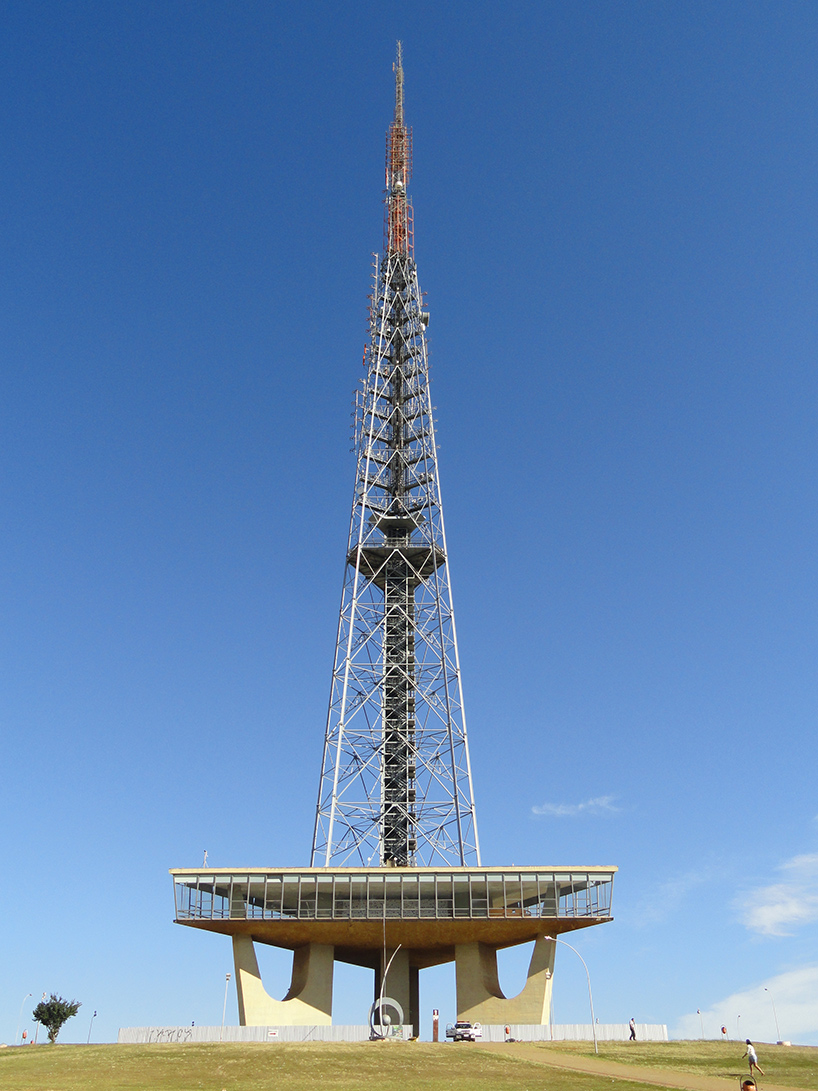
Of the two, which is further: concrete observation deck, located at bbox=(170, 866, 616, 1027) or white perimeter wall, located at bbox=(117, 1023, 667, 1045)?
concrete observation deck, located at bbox=(170, 866, 616, 1027)

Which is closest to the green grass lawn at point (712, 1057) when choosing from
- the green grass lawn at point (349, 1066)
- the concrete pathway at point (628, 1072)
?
the green grass lawn at point (349, 1066)

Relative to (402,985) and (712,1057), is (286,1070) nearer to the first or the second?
(712,1057)

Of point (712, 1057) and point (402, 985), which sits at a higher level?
point (402, 985)

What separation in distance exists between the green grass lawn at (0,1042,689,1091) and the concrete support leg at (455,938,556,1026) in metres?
12.6

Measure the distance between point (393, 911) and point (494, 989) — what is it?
9.05m

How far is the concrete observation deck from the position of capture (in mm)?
62562

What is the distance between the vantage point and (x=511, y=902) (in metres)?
64.5

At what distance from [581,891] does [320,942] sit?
18013 mm

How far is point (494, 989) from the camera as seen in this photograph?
64.9 m

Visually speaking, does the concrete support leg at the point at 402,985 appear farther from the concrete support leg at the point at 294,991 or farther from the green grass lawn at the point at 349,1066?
the green grass lawn at the point at 349,1066

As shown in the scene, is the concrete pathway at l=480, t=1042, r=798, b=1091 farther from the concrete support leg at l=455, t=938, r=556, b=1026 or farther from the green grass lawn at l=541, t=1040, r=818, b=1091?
the concrete support leg at l=455, t=938, r=556, b=1026

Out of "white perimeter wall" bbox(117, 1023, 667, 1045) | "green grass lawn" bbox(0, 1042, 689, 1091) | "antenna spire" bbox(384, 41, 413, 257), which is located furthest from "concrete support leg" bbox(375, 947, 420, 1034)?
"antenna spire" bbox(384, 41, 413, 257)

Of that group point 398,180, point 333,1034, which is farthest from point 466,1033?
point 398,180

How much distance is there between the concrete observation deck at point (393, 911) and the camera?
62.6 metres
